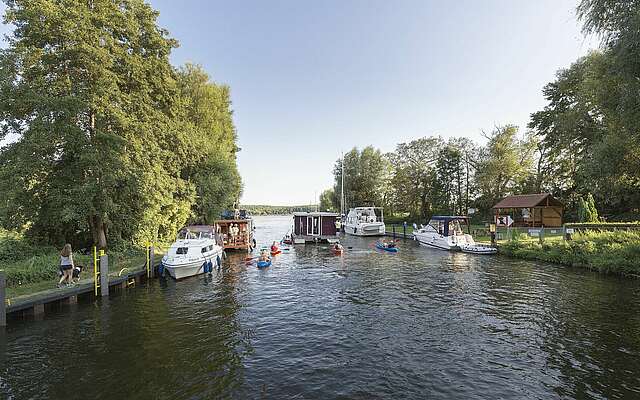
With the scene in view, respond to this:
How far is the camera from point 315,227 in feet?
137

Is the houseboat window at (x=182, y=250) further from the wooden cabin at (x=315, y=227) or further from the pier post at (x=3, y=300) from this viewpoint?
the wooden cabin at (x=315, y=227)

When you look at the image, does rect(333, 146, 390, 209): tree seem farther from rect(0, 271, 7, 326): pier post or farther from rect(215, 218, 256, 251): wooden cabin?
rect(0, 271, 7, 326): pier post

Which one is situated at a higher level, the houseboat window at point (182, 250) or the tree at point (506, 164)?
the tree at point (506, 164)

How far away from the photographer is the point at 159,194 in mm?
23672

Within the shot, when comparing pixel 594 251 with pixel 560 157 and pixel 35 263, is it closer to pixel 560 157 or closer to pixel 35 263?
pixel 35 263

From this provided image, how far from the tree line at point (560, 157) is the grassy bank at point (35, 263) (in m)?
29.8

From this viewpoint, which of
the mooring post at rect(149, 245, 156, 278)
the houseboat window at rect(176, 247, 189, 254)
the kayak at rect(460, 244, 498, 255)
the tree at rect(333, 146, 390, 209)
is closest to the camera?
the mooring post at rect(149, 245, 156, 278)

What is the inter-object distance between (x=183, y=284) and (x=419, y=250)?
2311 cm

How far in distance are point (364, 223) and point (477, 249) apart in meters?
21.9

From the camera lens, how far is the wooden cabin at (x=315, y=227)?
134 feet

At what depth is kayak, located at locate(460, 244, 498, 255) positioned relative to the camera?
28.5m

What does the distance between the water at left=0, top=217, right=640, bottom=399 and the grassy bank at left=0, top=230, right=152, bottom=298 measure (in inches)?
113

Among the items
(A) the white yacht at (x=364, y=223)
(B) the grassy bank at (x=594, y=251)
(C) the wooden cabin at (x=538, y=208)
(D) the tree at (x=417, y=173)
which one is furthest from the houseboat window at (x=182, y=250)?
(D) the tree at (x=417, y=173)

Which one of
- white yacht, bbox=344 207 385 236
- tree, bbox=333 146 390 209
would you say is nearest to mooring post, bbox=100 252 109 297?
white yacht, bbox=344 207 385 236
